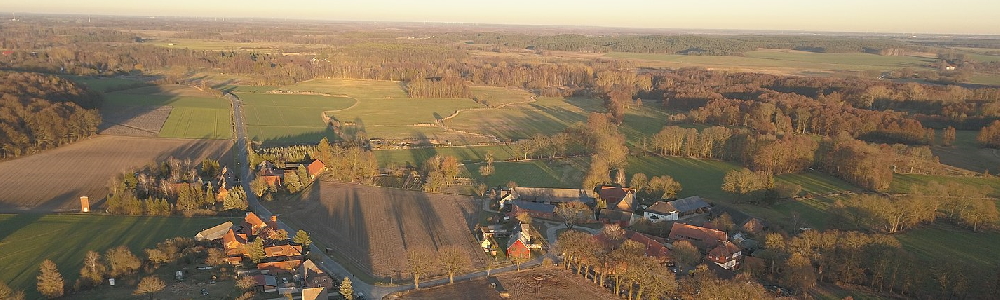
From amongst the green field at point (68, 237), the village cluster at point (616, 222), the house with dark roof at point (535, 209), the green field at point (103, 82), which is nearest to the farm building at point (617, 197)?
the village cluster at point (616, 222)

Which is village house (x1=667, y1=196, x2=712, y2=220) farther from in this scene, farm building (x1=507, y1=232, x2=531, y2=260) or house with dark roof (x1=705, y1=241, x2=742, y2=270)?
farm building (x1=507, y1=232, x2=531, y2=260)

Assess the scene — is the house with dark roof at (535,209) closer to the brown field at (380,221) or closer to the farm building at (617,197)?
the brown field at (380,221)

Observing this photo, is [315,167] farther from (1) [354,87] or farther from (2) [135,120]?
(1) [354,87]

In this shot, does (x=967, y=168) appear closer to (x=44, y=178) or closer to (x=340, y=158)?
(x=340, y=158)

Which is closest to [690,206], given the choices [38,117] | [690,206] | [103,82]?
[690,206]

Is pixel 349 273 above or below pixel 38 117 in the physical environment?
below

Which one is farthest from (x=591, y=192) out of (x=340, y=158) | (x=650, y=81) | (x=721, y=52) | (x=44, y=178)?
(x=721, y=52)
